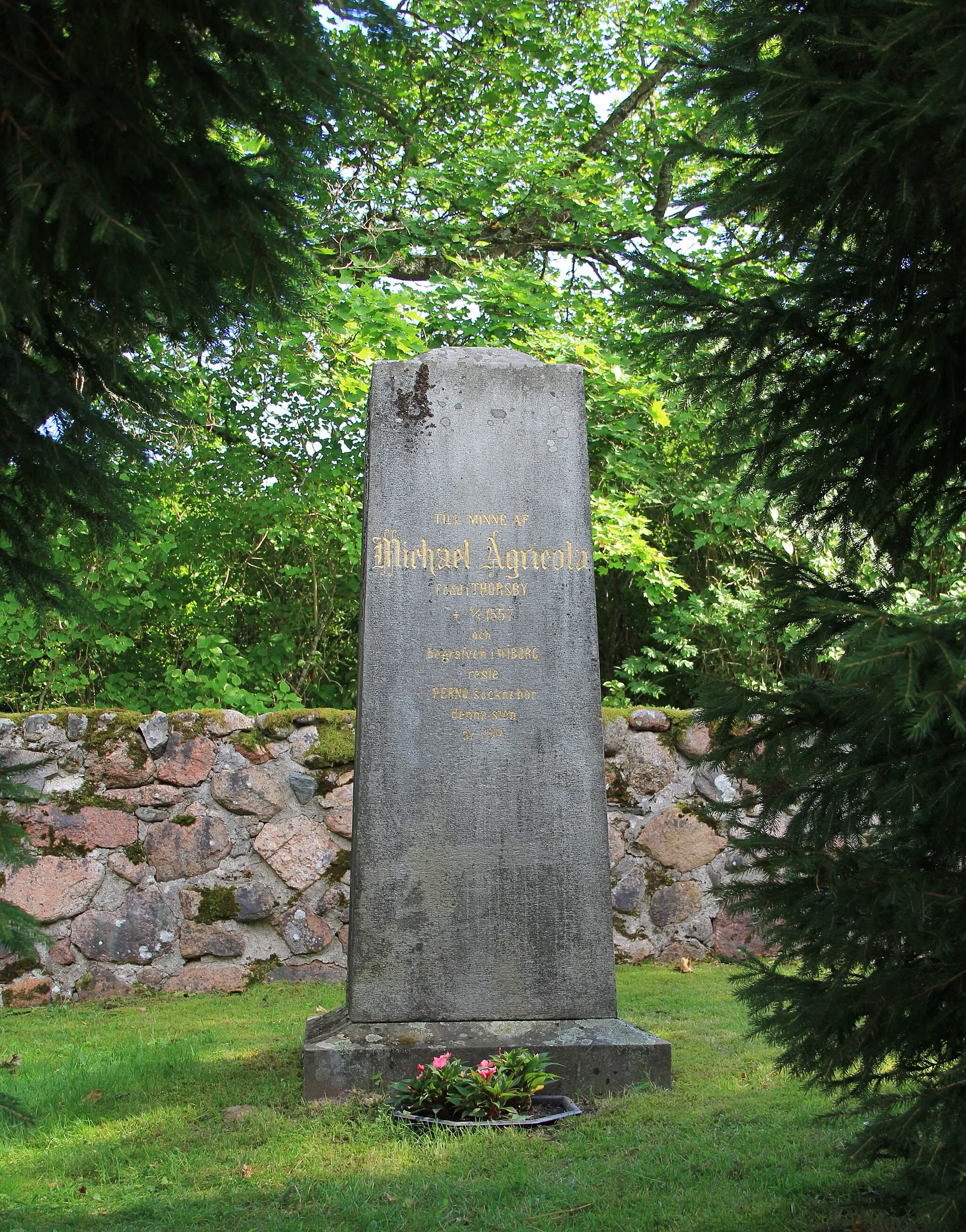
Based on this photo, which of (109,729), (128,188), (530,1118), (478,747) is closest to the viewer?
(128,188)

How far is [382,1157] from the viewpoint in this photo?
11.7 feet

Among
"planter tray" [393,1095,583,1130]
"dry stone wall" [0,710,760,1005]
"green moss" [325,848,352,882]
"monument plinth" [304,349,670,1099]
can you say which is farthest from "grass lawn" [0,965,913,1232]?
"green moss" [325,848,352,882]

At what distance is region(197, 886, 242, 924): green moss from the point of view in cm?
694

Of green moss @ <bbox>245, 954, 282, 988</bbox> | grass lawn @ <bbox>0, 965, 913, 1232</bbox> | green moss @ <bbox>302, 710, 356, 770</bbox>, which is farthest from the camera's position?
green moss @ <bbox>302, 710, 356, 770</bbox>

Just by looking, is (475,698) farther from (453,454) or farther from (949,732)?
(949,732)

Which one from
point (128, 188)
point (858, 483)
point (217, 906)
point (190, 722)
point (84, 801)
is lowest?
point (217, 906)

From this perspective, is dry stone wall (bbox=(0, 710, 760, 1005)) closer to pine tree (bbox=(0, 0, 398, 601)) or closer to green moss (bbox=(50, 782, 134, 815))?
green moss (bbox=(50, 782, 134, 815))

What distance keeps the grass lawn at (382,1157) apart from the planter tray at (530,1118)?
50mm

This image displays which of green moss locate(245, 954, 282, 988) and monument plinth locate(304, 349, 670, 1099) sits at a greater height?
monument plinth locate(304, 349, 670, 1099)

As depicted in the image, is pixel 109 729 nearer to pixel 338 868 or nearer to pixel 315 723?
pixel 315 723

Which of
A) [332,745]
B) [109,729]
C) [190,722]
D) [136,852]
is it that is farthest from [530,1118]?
[109,729]

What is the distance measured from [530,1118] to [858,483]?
8.18 feet

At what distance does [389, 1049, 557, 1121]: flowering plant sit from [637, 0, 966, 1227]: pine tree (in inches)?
51.9

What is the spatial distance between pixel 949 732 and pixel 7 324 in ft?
7.36
